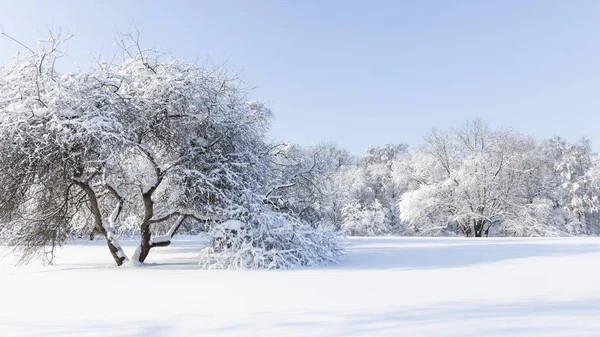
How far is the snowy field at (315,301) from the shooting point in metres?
3.00

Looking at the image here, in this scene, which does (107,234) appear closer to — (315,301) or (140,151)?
(140,151)

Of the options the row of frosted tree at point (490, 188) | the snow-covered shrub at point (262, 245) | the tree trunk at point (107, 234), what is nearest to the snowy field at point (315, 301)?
the snow-covered shrub at point (262, 245)

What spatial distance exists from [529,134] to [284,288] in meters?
26.8

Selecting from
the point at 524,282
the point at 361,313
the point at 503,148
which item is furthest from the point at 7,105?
the point at 503,148

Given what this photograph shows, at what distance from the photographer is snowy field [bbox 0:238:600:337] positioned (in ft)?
9.86

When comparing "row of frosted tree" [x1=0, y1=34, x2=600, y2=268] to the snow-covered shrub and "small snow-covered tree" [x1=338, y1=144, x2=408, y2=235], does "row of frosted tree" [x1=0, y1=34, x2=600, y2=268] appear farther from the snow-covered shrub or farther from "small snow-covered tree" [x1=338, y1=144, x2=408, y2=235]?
"small snow-covered tree" [x1=338, y1=144, x2=408, y2=235]

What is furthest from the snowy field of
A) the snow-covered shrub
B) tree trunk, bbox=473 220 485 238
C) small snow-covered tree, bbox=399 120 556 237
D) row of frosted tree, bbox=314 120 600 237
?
→ tree trunk, bbox=473 220 485 238

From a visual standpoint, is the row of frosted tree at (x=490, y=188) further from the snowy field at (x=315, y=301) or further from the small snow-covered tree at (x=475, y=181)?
the snowy field at (x=315, y=301)

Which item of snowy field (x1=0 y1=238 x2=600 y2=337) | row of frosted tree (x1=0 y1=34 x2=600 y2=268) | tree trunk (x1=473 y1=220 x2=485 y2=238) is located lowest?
tree trunk (x1=473 y1=220 x2=485 y2=238)

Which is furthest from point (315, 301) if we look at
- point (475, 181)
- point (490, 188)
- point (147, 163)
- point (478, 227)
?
point (490, 188)

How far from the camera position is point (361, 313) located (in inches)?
135

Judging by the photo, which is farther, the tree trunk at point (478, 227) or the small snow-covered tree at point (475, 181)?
the tree trunk at point (478, 227)

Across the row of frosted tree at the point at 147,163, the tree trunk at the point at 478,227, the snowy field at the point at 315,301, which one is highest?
the row of frosted tree at the point at 147,163

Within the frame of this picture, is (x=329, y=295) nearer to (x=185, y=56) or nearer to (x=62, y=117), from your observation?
(x=62, y=117)
